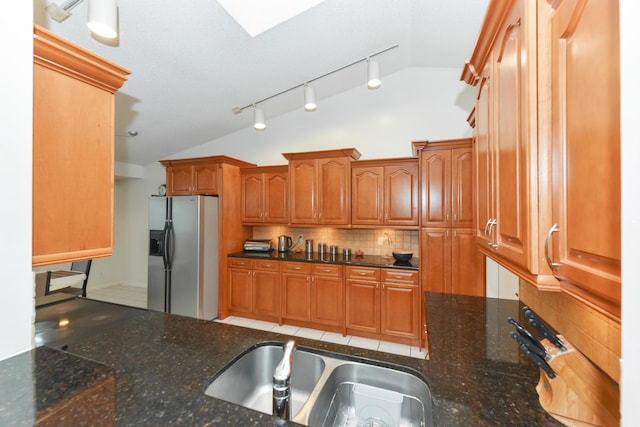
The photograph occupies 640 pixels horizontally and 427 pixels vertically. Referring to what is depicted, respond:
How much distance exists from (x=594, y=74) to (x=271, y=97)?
3.36m

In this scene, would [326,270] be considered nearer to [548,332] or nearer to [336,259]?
[336,259]

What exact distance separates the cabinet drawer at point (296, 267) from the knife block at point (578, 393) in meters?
2.65

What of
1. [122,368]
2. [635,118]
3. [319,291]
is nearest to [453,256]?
[319,291]

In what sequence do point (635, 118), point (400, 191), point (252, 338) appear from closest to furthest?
1. point (635, 118)
2. point (252, 338)
3. point (400, 191)

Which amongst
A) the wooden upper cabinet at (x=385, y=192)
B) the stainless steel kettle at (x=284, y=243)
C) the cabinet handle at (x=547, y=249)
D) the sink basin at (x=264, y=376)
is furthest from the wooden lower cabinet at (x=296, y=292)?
the cabinet handle at (x=547, y=249)

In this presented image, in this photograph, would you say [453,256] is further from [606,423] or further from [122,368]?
[122,368]

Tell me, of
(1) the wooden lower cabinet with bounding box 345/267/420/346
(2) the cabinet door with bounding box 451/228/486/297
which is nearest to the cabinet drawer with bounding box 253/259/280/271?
(1) the wooden lower cabinet with bounding box 345/267/420/346

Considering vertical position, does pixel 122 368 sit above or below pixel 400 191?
below

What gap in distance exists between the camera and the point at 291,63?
280cm

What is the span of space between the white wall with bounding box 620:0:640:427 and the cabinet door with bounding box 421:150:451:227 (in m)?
2.59

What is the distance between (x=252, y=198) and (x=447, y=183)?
276 cm

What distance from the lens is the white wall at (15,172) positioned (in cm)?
83

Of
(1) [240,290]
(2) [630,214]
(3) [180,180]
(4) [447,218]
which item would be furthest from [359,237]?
(2) [630,214]

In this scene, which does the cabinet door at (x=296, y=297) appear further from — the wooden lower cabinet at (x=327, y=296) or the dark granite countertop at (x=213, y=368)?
the dark granite countertop at (x=213, y=368)
